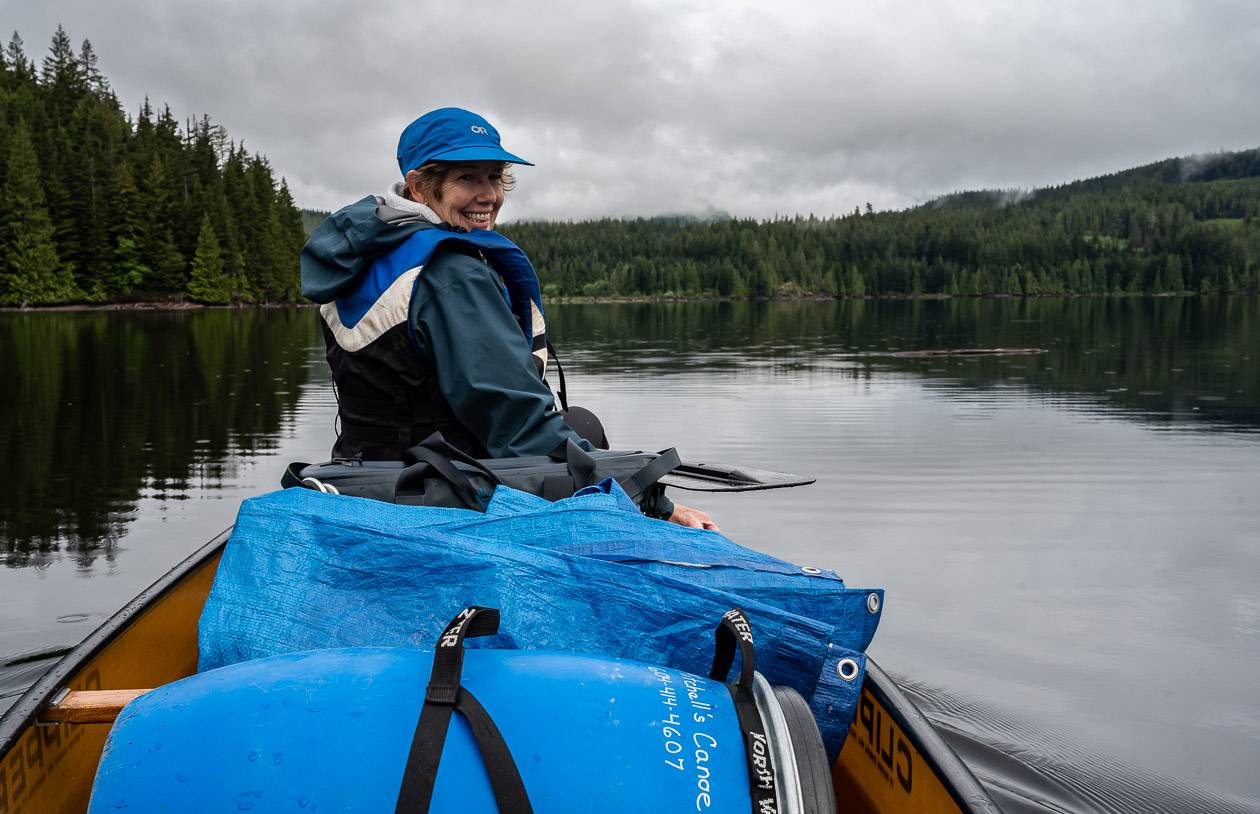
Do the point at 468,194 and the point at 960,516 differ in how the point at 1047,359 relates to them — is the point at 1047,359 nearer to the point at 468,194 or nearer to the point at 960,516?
the point at 960,516

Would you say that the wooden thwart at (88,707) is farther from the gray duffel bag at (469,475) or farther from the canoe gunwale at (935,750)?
the canoe gunwale at (935,750)

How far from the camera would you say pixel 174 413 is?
16906mm

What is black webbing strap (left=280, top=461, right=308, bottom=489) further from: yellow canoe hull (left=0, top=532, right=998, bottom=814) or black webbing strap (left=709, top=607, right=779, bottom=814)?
black webbing strap (left=709, top=607, right=779, bottom=814)

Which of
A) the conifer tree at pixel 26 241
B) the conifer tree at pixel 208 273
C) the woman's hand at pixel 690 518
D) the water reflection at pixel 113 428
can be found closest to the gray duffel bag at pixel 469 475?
the woman's hand at pixel 690 518

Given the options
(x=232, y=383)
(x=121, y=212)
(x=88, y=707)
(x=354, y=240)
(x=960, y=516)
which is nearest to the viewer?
(x=88, y=707)

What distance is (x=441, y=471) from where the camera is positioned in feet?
10.4

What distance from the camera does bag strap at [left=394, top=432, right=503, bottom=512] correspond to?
315cm

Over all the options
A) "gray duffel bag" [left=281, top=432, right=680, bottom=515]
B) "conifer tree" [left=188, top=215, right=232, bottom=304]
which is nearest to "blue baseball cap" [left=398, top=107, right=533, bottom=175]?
"gray duffel bag" [left=281, top=432, right=680, bottom=515]

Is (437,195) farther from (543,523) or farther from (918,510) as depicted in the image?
(918,510)

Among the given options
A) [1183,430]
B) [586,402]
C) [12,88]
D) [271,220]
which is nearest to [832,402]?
[586,402]

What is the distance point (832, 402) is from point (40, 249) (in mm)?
75481

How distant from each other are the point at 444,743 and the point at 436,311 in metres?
2.12

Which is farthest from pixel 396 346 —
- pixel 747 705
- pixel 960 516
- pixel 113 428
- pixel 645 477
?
pixel 113 428

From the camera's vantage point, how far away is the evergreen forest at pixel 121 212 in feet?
254
